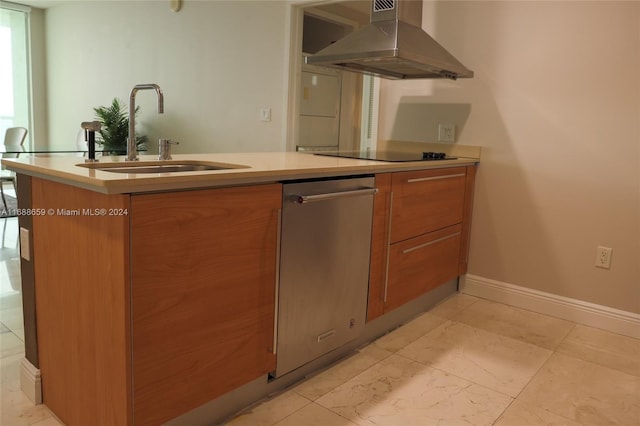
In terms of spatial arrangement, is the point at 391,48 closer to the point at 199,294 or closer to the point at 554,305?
the point at 199,294

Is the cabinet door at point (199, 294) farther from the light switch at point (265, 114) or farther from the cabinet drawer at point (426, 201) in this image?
the light switch at point (265, 114)

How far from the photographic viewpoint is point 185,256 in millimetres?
1412

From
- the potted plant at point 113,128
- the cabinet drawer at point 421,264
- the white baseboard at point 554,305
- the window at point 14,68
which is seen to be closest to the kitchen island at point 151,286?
the cabinet drawer at point 421,264

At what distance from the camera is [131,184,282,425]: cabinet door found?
133 centimetres

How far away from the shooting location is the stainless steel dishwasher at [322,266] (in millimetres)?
1754

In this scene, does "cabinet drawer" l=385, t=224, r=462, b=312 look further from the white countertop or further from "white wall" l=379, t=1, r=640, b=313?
the white countertop

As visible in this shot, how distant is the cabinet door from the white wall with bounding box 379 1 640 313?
5.98 feet

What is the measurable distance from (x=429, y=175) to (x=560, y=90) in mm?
900

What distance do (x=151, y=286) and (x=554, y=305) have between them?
238 cm

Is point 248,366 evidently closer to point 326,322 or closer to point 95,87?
point 326,322

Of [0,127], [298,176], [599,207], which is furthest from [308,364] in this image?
[0,127]

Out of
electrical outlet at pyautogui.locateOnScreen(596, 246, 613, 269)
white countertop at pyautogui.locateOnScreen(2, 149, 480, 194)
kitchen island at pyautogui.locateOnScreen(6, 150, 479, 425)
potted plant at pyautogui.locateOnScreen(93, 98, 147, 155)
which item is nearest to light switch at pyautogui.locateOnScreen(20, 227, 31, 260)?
kitchen island at pyautogui.locateOnScreen(6, 150, 479, 425)

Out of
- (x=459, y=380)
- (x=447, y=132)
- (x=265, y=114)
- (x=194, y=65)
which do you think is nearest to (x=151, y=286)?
(x=459, y=380)

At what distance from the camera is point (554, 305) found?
2.87 meters
